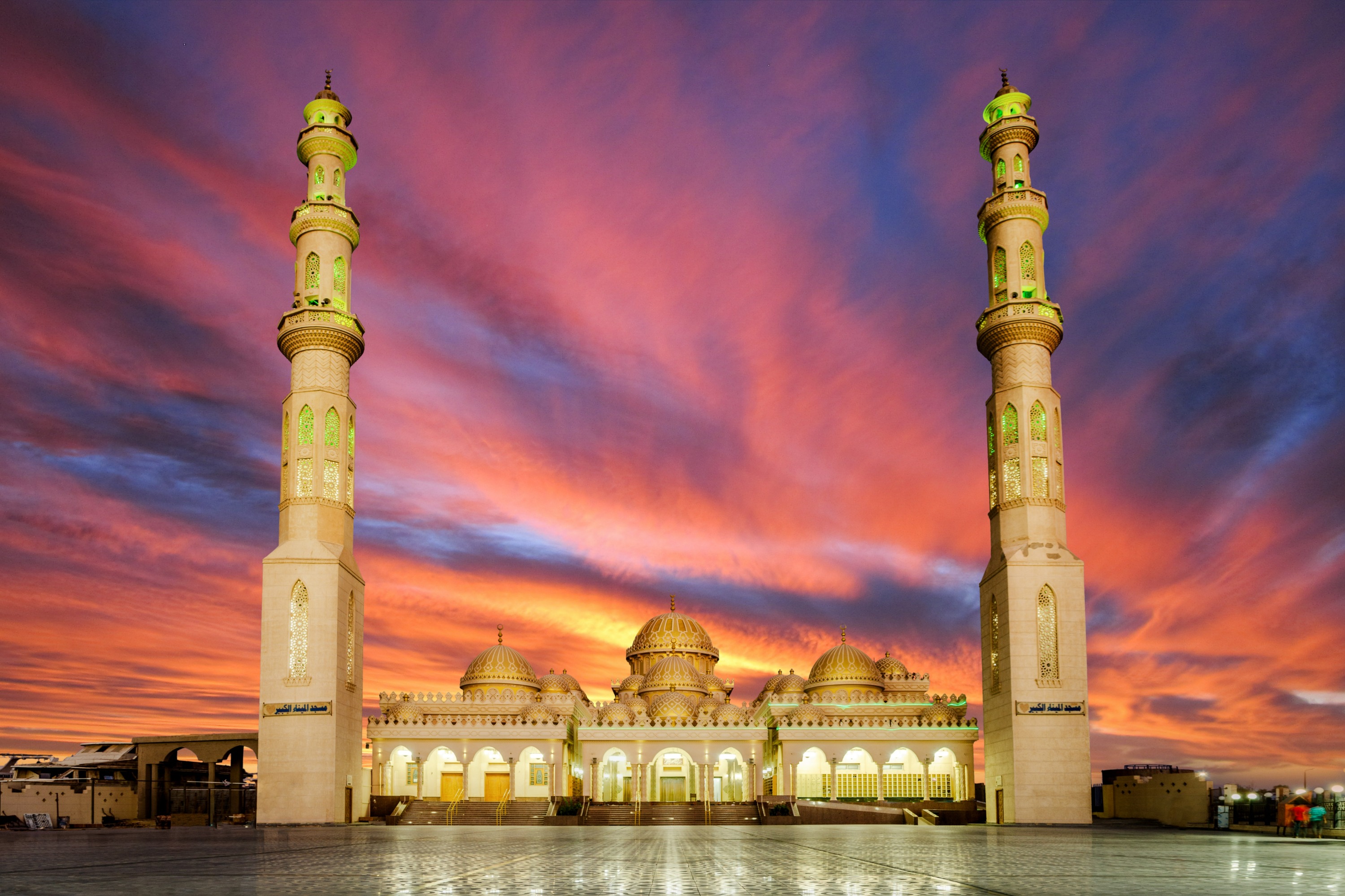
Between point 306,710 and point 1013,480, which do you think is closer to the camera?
point 306,710

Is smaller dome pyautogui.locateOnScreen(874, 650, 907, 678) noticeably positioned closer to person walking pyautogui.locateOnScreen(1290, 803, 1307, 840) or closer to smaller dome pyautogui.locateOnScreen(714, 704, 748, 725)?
smaller dome pyautogui.locateOnScreen(714, 704, 748, 725)

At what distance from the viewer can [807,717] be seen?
5406 cm

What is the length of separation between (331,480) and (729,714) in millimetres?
24305

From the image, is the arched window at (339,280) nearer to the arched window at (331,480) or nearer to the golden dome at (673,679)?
the arched window at (331,480)

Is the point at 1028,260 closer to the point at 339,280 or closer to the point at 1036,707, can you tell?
the point at 1036,707

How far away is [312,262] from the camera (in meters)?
50.1

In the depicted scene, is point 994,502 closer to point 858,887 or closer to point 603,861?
point 603,861

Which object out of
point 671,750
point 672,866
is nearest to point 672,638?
point 671,750

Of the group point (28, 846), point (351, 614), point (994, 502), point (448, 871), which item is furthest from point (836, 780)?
point (448, 871)

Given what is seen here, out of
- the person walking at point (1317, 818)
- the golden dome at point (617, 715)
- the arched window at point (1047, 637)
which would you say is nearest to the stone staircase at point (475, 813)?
the golden dome at point (617, 715)

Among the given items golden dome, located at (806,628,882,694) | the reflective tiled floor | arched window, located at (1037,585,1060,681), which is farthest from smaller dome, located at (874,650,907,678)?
the reflective tiled floor

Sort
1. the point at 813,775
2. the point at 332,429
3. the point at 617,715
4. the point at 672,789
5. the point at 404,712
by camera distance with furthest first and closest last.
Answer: the point at 404,712 → the point at 617,715 → the point at 672,789 → the point at 813,775 → the point at 332,429

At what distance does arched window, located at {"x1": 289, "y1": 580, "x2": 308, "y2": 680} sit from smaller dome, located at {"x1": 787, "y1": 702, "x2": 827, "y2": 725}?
76.9 feet

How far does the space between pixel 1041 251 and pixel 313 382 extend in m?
33.1
